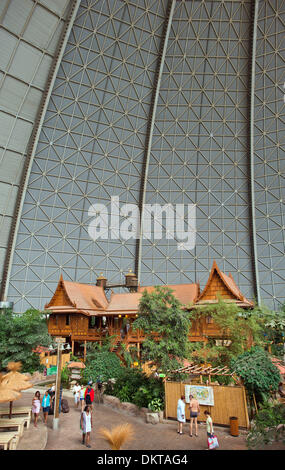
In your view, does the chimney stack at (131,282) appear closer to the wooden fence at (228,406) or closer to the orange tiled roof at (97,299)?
the orange tiled roof at (97,299)

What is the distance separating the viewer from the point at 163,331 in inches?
708

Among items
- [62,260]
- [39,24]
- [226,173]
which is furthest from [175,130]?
[62,260]

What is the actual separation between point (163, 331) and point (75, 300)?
15.8m

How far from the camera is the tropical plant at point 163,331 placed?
1723 centimetres

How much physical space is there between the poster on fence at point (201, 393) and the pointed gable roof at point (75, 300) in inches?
674

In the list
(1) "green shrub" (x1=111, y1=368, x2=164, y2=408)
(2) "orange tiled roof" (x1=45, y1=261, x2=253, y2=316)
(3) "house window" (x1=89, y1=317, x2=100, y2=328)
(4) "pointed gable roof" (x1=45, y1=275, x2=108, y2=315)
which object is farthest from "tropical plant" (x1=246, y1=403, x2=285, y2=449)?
(3) "house window" (x1=89, y1=317, x2=100, y2=328)

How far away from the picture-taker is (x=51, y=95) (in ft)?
106

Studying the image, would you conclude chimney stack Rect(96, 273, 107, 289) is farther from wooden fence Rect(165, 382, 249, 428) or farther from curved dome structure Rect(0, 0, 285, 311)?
wooden fence Rect(165, 382, 249, 428)

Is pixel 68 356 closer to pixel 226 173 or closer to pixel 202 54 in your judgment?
pixel 226 173

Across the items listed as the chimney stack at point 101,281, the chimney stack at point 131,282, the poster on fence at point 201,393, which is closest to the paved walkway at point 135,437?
the poster on fence at point 201,393

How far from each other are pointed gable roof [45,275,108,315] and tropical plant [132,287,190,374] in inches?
536

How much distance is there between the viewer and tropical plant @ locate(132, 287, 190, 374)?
56.5 feet

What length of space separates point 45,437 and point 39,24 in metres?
28.9

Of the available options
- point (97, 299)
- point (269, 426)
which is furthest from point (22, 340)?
point (269, 426)
